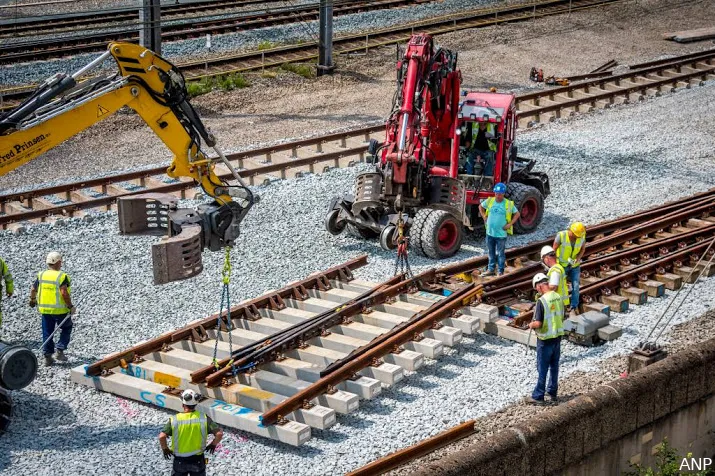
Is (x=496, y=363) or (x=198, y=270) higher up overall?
(x=198, y=270)

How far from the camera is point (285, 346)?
46.3 ft

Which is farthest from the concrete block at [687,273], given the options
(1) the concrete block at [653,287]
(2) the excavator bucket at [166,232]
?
(2) the excavator bucket at [166,232]

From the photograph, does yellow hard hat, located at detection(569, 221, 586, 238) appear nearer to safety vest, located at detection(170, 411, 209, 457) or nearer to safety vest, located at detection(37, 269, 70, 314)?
safety vest, located at detection(170, 411, 209, 457)

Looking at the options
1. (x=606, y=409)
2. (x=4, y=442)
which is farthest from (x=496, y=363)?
(x=4, y=442)

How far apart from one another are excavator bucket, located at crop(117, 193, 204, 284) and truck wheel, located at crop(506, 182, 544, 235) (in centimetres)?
675

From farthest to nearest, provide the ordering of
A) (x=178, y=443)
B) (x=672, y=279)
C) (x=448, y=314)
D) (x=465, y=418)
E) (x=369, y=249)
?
(x=369, y=249), (x=672, y=279), (x=448, y=314), (x=465, y=418), (x=178, y=443)

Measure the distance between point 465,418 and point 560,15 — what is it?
2926 centimetres

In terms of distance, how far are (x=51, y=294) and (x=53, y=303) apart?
117mm

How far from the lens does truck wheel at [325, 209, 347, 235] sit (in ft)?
62.8

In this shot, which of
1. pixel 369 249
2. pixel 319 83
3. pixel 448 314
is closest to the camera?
pixel 448 314

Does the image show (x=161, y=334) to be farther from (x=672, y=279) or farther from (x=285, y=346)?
(x=672, y=279)

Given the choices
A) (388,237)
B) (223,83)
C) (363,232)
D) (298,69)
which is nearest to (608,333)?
(388,237)

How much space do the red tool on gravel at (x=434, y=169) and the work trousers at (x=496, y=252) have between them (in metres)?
1.19

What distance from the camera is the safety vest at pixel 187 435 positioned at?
35.2 ft
